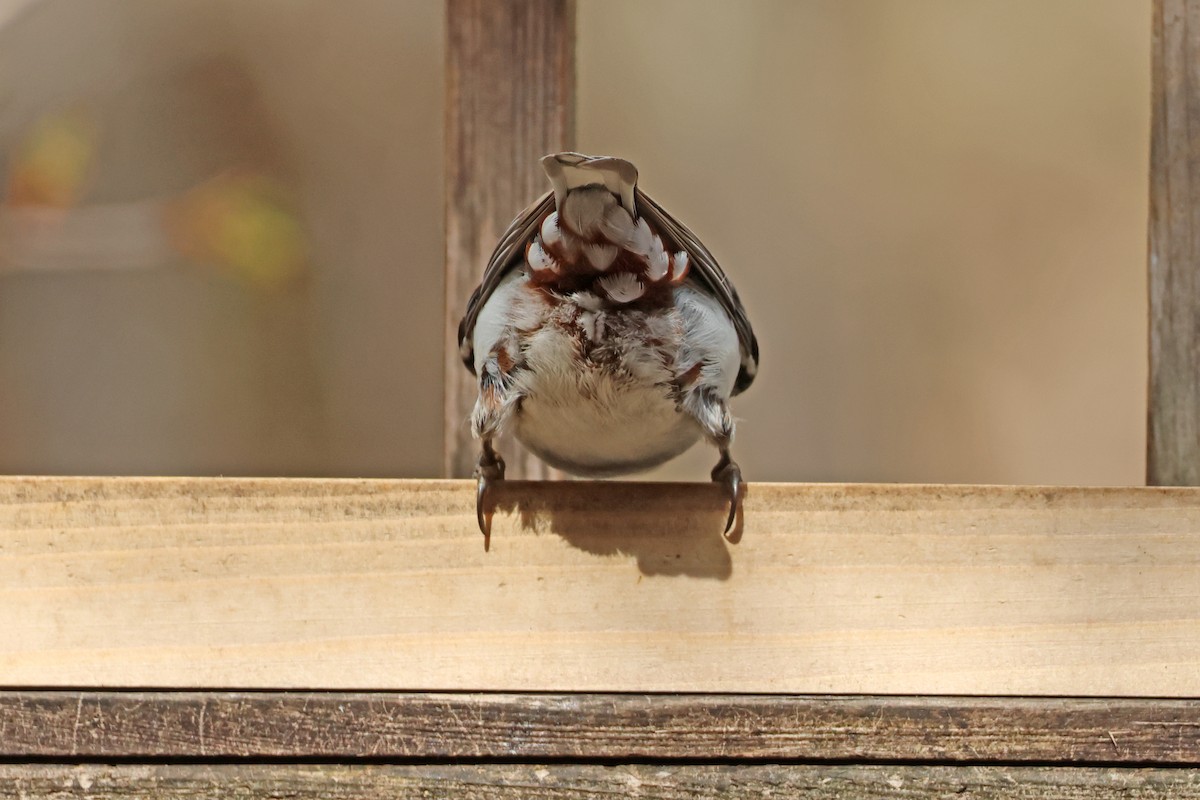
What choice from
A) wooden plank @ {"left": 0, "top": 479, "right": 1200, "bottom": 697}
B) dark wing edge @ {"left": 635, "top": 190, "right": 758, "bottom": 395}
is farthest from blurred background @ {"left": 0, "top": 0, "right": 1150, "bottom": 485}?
wooden plank @ {"left": 0, "top": 479, "right": 1200, "bottom": 697}

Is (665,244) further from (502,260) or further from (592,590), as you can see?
(592,590)

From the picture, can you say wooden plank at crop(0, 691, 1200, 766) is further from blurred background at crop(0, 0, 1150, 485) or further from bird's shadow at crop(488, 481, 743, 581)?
blurred background at crop(0, 0, 1150, 485)

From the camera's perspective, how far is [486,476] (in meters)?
1.17

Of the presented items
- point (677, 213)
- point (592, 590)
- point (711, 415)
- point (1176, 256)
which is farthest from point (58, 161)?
point (1176, 256)

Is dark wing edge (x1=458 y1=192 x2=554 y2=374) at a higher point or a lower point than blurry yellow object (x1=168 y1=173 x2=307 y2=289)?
lower

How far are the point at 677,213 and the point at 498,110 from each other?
1079 mm

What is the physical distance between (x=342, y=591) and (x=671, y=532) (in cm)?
33

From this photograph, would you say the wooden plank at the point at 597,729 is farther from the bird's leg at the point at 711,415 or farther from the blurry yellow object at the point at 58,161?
the blurry yellow object at the point at 58,161

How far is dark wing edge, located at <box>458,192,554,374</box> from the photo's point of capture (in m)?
1.22

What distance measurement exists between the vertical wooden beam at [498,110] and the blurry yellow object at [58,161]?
1.53 meters

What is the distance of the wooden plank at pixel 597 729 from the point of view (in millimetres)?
1078

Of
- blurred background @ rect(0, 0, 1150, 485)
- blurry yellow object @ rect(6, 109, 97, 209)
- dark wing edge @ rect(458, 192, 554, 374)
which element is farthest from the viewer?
blurry yellow object @ rect(6, 109, 97, 209)

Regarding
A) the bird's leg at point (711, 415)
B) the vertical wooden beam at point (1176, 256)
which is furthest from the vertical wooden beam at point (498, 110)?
the vertical wooden beam at point (1176, 256)

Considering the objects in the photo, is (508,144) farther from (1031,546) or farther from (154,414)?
(154,414)
